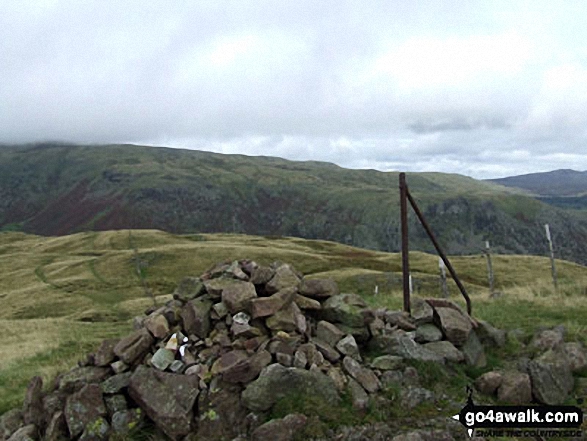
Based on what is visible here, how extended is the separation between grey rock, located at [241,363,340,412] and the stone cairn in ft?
0.08

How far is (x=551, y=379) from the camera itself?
469 inches

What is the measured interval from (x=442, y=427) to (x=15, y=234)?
665 ft

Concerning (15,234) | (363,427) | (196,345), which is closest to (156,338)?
(196,345)

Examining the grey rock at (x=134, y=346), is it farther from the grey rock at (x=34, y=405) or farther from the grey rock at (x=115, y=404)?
the grey rock at (x=34, y=405)

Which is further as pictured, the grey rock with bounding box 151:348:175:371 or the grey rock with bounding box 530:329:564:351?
the grey rock with bounding box 530:329:564:351

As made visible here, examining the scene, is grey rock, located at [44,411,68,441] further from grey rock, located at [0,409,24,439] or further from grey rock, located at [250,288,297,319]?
grey rock, located at [250,288,297,319]

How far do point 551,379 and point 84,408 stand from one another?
11235mm

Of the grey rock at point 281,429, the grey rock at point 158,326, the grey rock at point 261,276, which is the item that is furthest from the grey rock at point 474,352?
the grey rock at point 158,326

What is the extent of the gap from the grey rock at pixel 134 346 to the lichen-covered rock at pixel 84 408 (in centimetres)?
106

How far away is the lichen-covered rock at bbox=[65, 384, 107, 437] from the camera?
11.1 metres

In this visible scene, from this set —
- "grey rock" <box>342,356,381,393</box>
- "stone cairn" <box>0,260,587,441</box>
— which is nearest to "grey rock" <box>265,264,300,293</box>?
"stone cairn" <box>0,260,587,441</box>

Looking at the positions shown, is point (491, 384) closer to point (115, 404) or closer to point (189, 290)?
point (189, 290)

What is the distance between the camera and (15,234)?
18212cm

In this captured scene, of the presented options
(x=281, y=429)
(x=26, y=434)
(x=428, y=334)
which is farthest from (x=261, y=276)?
(x=26, y=434)
